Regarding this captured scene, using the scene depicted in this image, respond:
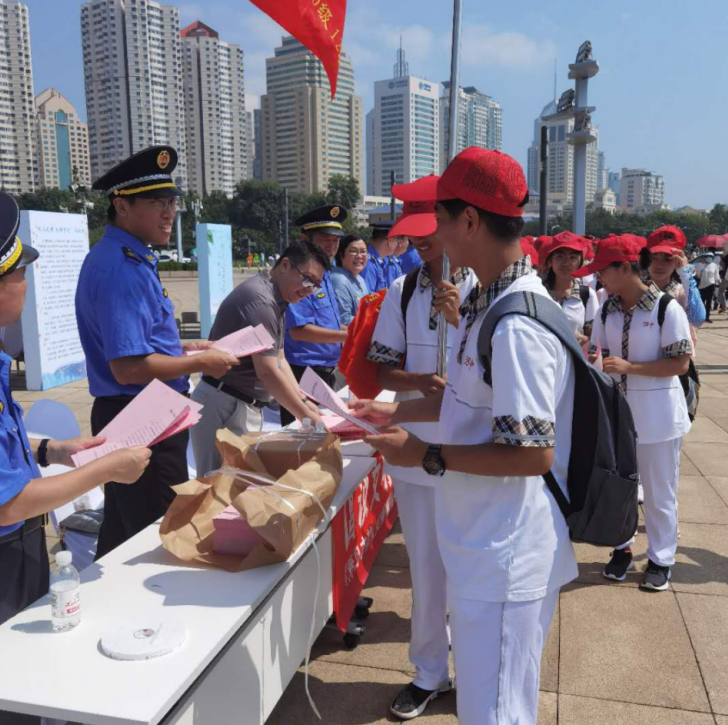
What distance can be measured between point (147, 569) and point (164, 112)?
2595 inches

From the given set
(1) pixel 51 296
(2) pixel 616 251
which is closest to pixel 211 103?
(1) pixel 51 296

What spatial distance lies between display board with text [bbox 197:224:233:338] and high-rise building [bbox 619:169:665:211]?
142576 millimetres

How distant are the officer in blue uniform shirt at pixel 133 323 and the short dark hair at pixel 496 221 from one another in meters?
1.40

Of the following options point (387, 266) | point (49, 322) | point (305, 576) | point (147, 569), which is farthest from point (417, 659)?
point (49, 322)

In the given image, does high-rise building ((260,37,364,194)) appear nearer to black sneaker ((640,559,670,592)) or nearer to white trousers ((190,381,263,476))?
white trousers ((190,381,263,476))

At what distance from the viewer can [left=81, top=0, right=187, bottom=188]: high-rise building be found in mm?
57000

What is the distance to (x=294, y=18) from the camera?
251 centimetres

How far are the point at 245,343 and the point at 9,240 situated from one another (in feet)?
4.19

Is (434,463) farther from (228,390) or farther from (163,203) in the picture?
(228,390)

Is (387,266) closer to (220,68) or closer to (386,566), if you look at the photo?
(386,566)

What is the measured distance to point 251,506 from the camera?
206 cm

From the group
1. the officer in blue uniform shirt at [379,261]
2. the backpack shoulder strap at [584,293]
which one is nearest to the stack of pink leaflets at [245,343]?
the backpack shoulder strap at [584,293]

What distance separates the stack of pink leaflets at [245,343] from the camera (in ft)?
9.56

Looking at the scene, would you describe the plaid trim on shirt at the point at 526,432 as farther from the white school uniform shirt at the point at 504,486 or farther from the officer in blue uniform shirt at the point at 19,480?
the officer in blue uniform shirt at the point at 19,480
